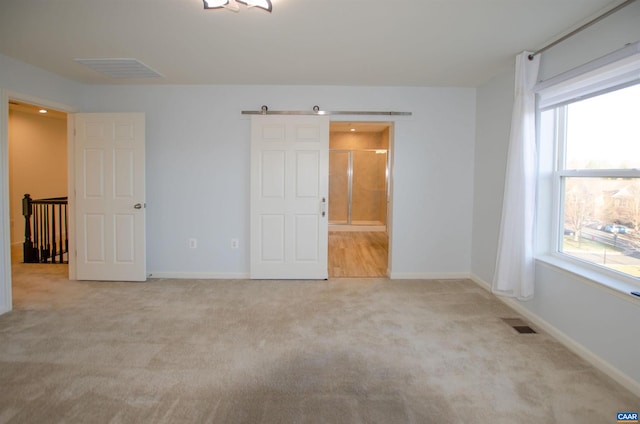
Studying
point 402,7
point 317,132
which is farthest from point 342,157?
point 402,7

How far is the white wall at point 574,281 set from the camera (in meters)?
2.20

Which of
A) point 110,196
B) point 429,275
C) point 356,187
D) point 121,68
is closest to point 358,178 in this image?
point 356,187

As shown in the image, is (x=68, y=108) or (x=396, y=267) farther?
(x=396, y=267)

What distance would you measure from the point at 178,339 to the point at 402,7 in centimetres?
289

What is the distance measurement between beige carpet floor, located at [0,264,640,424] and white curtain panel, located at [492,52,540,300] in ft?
1.38

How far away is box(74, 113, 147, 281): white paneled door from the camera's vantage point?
4.21 meters

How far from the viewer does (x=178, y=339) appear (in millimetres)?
2771

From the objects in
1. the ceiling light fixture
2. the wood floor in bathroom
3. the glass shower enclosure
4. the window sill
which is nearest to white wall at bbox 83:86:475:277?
the wood floor in bathroom

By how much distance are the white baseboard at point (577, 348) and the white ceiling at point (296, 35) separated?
2.30 m

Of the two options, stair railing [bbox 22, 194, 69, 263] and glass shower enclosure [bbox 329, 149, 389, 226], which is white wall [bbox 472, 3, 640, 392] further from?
stair railing [bbox 22, 194, 69, 263]

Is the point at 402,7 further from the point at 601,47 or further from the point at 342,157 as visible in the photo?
the point at 342,157

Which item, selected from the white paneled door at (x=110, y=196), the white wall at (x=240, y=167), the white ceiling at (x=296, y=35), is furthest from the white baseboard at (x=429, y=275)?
the white paneled door at (x=110, y=196)

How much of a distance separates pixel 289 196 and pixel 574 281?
2939mm

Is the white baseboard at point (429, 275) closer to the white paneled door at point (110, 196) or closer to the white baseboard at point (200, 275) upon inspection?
the white baseboard at point (200, 275)
